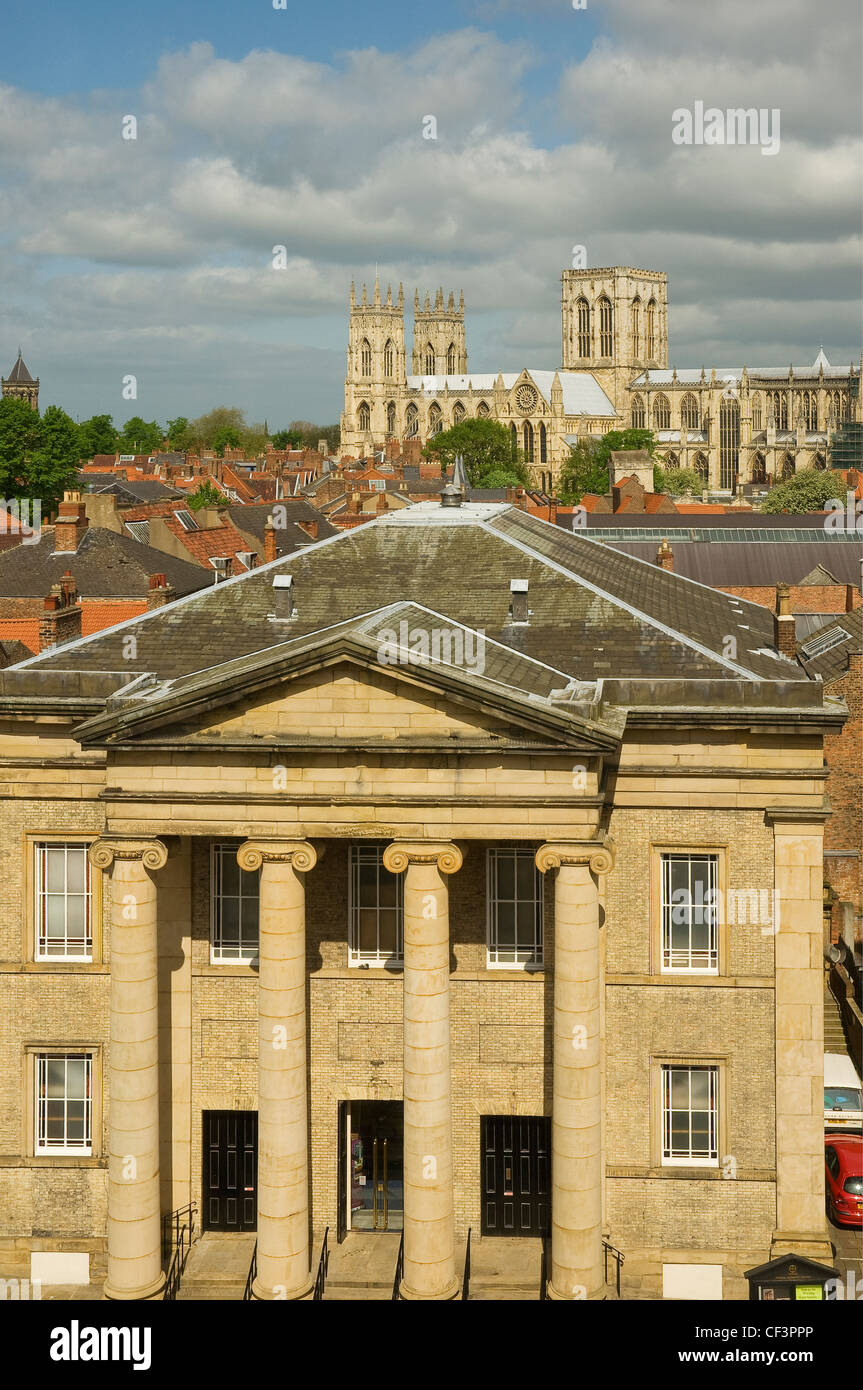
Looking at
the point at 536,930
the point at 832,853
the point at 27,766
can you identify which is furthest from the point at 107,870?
the point at 832,853

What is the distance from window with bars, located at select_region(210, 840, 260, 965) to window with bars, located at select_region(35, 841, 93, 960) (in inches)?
87.9

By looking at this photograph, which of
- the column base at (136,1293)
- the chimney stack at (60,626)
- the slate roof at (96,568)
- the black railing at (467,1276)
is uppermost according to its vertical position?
the slate roof at (96,568)

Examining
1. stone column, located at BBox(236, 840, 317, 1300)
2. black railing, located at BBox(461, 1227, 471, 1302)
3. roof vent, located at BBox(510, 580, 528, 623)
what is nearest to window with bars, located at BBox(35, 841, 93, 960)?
stone column, located at BBox(236, 840, 317, 1300)

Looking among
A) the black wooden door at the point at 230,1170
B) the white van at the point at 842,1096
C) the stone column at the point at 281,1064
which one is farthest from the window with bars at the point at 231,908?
the white van at the point at 842,1096

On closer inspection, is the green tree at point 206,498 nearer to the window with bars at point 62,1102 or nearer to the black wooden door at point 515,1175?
the window with bars at point 62,1102

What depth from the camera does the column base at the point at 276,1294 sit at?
84.0 ft

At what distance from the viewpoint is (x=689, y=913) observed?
2758cm

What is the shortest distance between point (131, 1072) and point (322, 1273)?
195 inches

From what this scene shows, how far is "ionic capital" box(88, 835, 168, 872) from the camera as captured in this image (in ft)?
83.7

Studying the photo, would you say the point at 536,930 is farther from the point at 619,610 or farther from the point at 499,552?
the point at 499,552

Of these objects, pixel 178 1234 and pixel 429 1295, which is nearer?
pixel 429 1295

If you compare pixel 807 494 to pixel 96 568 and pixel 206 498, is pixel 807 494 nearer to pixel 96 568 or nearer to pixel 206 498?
pixel 206 498

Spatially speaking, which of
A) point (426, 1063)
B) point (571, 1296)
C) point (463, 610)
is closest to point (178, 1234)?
point (426, 1063)

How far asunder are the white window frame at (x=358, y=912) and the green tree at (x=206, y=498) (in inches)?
3944
